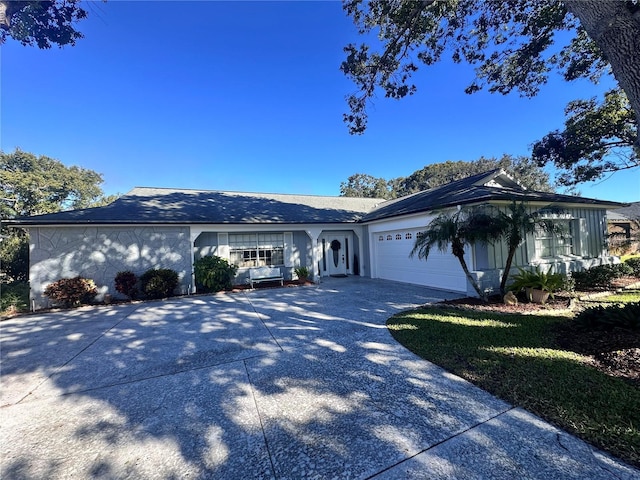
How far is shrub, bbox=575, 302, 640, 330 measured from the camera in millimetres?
4590

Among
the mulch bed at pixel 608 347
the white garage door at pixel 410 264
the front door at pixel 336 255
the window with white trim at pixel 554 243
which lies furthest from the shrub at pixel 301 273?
the mulch bed at pixel 608 347

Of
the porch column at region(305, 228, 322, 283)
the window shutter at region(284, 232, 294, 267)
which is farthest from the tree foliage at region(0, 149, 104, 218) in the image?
the porch column at region(305, 228, 322, 283)

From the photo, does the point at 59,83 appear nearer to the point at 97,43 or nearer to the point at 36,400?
the point at 97,43

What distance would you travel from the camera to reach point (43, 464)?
7.59 feet

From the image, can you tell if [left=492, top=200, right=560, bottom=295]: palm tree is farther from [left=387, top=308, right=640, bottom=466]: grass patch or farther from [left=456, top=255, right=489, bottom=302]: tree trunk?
[left=387, top=308, right=640, bottom=466]: grass patch

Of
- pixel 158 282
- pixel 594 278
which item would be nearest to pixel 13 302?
pixel 158 282

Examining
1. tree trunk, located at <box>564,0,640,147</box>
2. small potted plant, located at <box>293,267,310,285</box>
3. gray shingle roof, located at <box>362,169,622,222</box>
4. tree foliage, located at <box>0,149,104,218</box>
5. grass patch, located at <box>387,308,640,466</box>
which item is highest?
tree foliage, located at <box>0,149,104,218</box>

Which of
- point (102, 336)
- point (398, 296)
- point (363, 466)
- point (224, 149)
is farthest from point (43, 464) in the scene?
point (224, 149)

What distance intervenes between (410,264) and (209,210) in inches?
366

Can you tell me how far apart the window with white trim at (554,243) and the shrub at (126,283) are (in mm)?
14596

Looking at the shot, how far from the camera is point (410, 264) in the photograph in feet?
37.1

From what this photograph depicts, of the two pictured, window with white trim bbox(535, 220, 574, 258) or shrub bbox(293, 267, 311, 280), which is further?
shrub bbox(293, 267, 311, 280)

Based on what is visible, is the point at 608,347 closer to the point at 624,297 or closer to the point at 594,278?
the point at 624,297

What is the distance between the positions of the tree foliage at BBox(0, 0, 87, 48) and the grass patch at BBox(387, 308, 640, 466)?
40.4 ft
